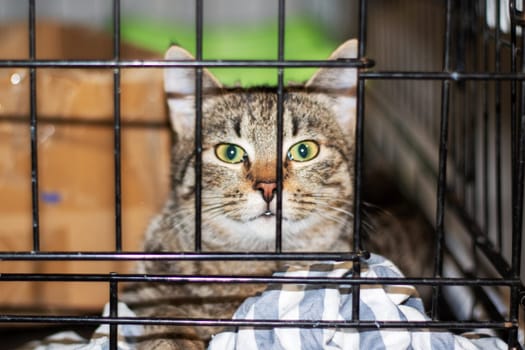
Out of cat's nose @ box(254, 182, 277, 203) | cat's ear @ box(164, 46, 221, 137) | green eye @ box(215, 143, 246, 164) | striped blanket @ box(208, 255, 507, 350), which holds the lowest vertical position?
striped blanket @ box(208, 255, 507, 350)

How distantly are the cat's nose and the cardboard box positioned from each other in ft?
2.74

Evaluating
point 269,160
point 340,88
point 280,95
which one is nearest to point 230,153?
point 269,160

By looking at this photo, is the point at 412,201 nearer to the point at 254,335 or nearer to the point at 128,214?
the point at 128,214

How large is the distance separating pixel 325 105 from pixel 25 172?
100 centimetres

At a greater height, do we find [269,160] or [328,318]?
[269,160]

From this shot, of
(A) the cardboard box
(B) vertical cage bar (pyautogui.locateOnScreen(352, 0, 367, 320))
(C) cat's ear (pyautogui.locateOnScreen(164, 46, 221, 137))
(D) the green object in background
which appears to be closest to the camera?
(B) vertical cage bar (pyautogui.locateOnScreen(352, 0, 367, 320))

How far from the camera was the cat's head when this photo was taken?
1.52m

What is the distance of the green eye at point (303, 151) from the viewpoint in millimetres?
1579

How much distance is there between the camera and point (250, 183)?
58.5 inches

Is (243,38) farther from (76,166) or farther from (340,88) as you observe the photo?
(340,88)

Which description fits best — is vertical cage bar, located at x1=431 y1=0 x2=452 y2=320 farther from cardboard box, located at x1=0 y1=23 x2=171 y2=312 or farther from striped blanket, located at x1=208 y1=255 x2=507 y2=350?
cardboard box, located at x1=0 y1=23 x2=171 y2=312

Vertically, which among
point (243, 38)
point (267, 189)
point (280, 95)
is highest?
point (243, 38)

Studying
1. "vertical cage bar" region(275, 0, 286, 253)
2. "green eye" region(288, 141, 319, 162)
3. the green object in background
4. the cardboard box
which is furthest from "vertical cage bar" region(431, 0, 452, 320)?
the green object in background

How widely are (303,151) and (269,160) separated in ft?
0.32
